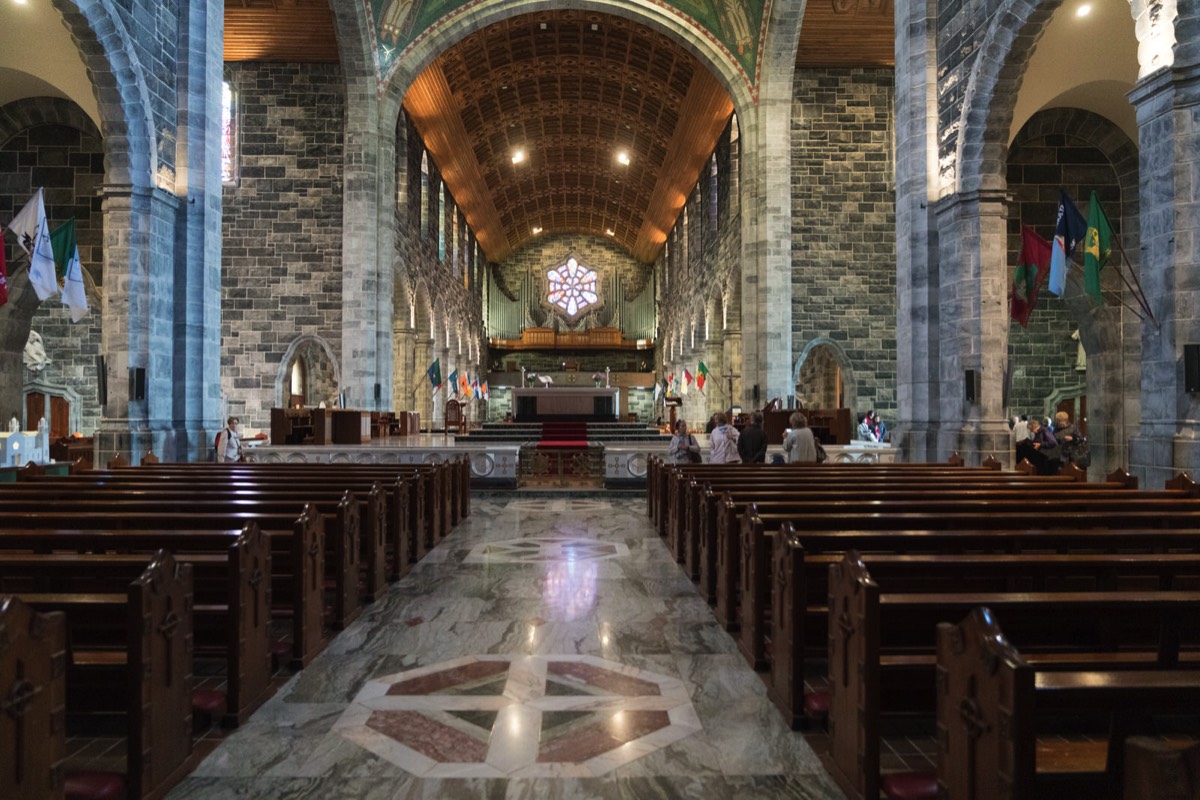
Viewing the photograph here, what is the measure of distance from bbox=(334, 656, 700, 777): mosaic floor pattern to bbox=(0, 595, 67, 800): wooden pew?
1.13 meters

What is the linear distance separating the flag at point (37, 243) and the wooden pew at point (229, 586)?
17.8 feet

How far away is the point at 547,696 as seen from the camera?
352cm

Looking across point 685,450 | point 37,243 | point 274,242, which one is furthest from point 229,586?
point 274,242

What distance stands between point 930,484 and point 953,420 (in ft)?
12.6

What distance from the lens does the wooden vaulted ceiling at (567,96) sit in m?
17.0

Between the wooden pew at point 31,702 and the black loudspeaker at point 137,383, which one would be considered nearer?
the wooden pew at point 31,702

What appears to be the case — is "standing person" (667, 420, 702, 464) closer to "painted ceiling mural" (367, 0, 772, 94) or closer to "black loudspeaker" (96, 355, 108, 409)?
"black loudspeaker" (96, 355, 108, 409)

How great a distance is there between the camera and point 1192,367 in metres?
5.88

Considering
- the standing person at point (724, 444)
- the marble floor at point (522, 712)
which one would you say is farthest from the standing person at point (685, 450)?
the marble floor at point (522, 712)

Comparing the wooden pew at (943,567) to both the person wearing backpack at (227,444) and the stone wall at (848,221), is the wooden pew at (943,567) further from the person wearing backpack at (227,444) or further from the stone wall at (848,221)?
the stone wall at (848,221)

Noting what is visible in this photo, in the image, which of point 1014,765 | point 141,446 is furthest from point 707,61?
point 1014,765

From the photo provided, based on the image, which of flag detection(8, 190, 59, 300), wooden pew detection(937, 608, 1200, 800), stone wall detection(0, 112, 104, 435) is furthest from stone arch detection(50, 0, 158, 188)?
wooden pew detection(937, 608, 1200, 800)

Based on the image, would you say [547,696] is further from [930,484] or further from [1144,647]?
[930,484]

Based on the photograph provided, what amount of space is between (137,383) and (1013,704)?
31.6 feet
